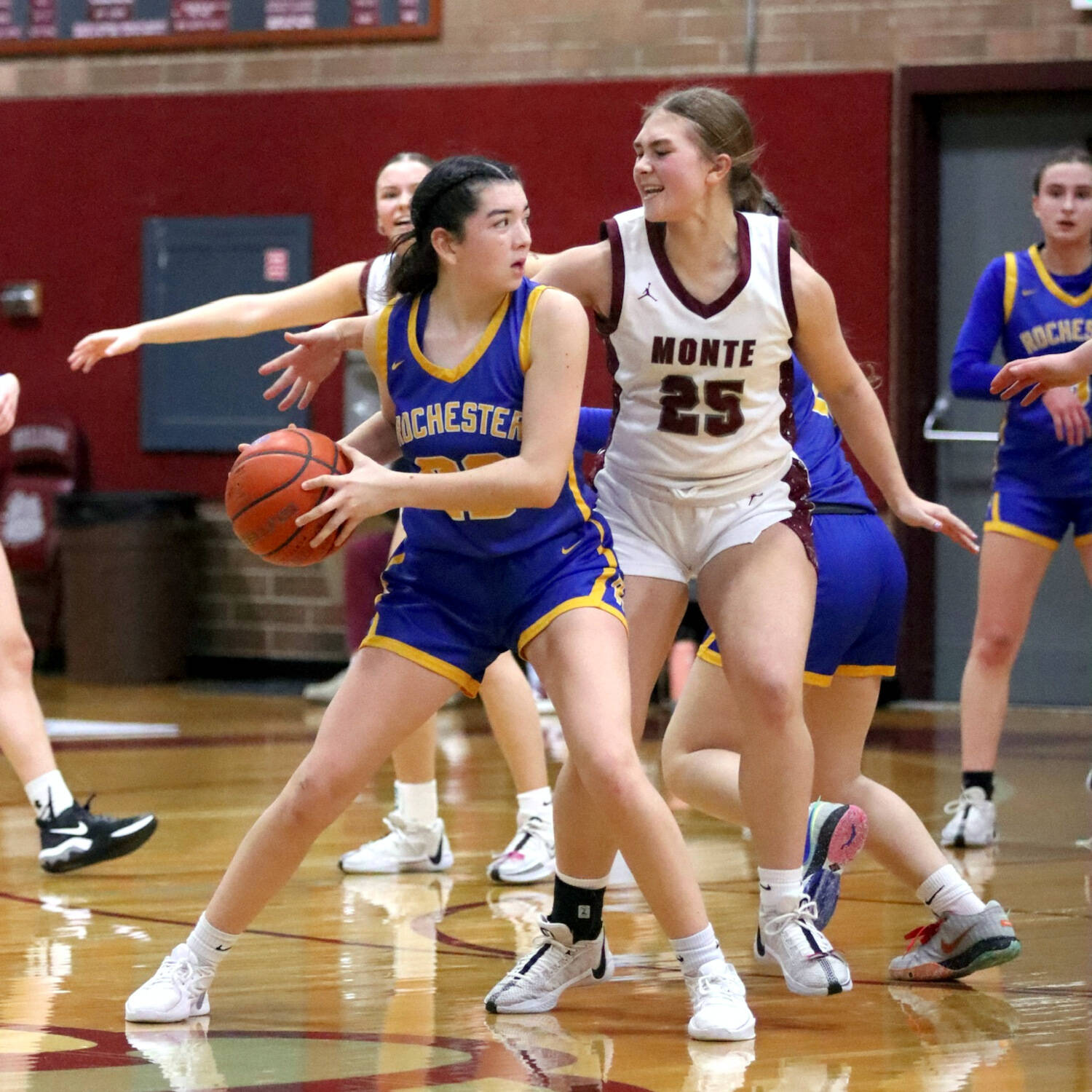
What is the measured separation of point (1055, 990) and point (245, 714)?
→ 5180 mm

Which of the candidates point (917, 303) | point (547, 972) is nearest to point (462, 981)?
point (547, 972)

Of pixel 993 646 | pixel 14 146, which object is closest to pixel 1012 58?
pixel 993 646

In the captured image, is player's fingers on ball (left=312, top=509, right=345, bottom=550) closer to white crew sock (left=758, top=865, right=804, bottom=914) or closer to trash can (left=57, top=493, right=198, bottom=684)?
white crew sock (left=758, top=865, right=804, bottom=914)

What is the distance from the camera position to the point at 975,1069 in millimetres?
3271

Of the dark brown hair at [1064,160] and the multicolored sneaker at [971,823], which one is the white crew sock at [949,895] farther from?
the dark brown hair at [1064,160]

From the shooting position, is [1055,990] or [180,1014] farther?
[1055,990]

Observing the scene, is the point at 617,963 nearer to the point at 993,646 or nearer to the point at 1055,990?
the point at 1055,990

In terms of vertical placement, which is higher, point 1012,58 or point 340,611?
point 1012,58

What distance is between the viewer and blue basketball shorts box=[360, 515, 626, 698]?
345 cm

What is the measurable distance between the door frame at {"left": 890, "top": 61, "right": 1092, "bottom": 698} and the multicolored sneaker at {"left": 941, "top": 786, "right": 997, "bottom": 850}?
10.9 feet

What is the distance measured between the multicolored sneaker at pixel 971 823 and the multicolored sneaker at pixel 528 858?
117 centimetres

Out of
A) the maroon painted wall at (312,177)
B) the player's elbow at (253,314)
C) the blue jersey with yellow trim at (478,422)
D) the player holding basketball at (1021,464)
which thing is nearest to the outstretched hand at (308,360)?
the blue jersey with yellow trim at (478,422)

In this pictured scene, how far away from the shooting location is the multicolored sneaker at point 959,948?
12.4 ft

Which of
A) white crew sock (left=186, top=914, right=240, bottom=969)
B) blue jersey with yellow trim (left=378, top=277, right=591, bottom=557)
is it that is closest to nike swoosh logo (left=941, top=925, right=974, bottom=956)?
blue jersey with yellow trim (left=378, top=277, right=591, bottom=557)
